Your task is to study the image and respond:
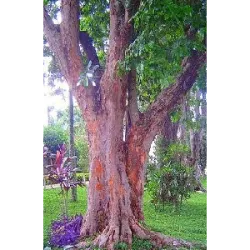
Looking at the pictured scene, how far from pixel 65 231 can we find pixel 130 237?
336 mm

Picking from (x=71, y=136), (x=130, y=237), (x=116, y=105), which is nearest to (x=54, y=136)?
(x=71, y=136)

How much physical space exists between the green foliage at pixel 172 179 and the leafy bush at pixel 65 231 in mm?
418

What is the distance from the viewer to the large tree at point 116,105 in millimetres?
1680

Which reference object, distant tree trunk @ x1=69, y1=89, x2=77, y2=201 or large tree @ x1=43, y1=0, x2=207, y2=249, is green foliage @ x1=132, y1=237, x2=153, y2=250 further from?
distant tree trunk @ x1=69, y1=89, x2=77, y2=201

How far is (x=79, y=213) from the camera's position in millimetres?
1699

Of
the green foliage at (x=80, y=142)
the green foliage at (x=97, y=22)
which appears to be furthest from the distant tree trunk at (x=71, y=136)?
the green foliage at (x=97, y=22)

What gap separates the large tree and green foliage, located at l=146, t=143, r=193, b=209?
0.23 ft

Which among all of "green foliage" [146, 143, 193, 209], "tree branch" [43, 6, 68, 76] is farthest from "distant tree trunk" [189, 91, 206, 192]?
"tree branch" [43, 6, 68, 76]

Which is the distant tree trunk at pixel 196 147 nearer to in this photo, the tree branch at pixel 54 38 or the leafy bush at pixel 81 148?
the leafy bush at pixel 81 148
